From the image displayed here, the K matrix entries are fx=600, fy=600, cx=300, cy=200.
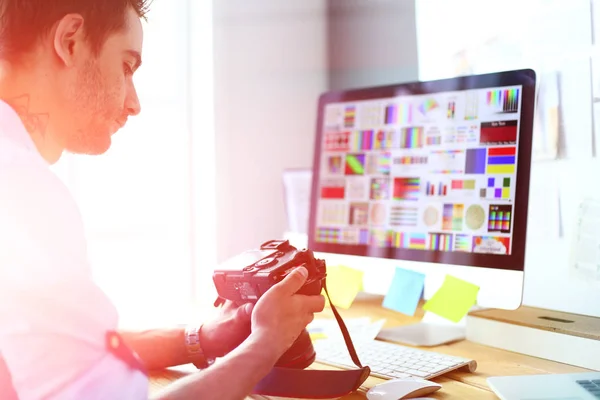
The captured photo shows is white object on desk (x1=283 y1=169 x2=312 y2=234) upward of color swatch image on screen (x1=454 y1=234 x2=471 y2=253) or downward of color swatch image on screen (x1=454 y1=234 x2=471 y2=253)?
upward

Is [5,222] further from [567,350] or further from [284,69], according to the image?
[284,69]

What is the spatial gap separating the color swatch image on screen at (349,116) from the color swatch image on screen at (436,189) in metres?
0.21

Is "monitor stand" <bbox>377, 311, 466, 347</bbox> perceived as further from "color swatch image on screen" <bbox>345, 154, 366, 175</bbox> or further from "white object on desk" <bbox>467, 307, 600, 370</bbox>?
"color swatch image on screen" <bbox>345, 154, 366, 175</bbox>

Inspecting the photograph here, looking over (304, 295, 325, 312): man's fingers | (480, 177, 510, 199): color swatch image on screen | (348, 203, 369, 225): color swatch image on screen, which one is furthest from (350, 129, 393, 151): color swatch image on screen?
(304, 295, 325, 312): man's fingers

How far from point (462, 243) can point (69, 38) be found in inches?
27.4

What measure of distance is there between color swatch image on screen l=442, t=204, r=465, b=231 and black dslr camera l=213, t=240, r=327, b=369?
322mm

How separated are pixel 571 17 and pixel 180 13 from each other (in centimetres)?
106

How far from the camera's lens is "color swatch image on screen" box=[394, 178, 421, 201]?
1.10m

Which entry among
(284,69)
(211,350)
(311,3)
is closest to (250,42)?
(284,69)

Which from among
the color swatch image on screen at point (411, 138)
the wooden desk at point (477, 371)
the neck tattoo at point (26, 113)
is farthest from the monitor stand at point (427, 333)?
the neck tattoo at point (26, 113)

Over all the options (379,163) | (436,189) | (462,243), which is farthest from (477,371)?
(379,163)

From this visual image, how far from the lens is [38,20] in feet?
2.72

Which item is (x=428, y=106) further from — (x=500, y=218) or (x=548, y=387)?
(x=548, y=387)

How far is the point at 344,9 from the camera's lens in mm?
1860
